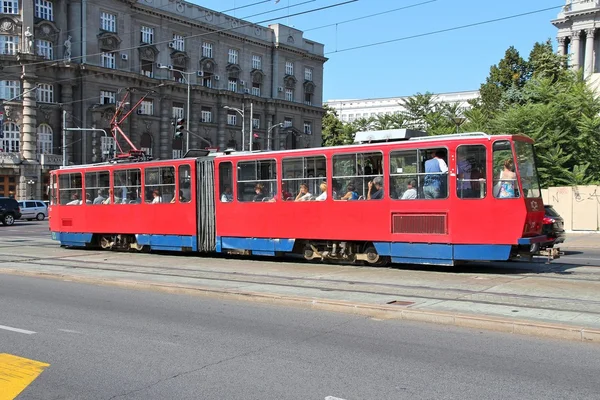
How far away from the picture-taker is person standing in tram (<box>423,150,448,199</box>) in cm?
1335

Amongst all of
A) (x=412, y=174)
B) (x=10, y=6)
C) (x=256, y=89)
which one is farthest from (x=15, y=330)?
(x=256, y=89)

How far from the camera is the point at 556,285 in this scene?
1124 centimetres

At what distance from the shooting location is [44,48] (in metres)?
53.2

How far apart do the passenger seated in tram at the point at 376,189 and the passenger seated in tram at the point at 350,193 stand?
0.38 m

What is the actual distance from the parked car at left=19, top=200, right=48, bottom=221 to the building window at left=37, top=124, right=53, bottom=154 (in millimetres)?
6935

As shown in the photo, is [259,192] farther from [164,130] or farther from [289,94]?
[289,94]

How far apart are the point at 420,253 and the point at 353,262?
2182 millimetres

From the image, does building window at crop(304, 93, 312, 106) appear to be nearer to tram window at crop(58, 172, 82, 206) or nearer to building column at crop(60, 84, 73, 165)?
building column at crop(60, 84, 73, 165)

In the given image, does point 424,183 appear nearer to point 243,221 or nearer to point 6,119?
point 243,221

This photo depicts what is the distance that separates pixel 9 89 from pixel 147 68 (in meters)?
14.7

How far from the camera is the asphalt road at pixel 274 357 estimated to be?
5551mm

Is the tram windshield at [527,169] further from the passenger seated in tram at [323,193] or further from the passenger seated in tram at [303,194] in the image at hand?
the passenger seated in tram at [303,194]

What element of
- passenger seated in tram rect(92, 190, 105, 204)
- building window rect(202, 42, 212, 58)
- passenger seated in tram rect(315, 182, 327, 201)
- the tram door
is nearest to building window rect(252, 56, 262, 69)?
building window rect(202, 42, 212, 58)

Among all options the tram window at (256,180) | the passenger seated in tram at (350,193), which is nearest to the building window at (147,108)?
the tram window at (256,180)
